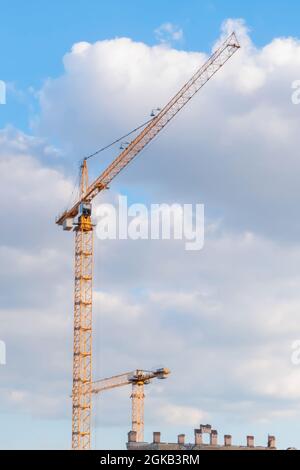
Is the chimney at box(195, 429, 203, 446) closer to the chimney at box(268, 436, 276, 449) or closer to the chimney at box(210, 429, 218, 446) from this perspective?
the chimney at box(210, 429, 218, 446)

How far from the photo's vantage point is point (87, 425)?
180125 millimetres

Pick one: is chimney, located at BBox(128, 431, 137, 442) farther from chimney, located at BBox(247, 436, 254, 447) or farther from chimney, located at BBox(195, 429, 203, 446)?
chimney, located at BBox(247, 436, 254, 447)

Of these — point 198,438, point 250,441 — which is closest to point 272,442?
point 250,441

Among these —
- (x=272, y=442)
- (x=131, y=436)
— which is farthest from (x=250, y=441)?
(x=131, y=436)

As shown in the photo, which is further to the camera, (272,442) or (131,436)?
(272,442)

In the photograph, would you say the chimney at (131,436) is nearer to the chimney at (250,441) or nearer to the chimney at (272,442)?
the chimney at (250,441)

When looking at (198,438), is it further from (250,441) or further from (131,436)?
(250,441)

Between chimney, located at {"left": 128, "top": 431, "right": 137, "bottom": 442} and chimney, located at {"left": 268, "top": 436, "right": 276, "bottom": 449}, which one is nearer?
chimney, located at {"left": 128, "top": 431, "right": 137, "bottom": 442}

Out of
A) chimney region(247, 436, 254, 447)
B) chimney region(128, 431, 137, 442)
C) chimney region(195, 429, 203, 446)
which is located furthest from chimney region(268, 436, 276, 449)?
chimney region(128, 431, 137, 442)

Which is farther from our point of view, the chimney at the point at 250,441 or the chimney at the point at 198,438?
the chimney at the point at 250,441

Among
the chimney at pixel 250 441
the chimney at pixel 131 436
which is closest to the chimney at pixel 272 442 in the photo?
the chimney at pixel 250 441

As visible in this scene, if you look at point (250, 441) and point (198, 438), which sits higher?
point (250, 441)

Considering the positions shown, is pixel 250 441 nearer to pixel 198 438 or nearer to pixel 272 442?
pixel 272 442
